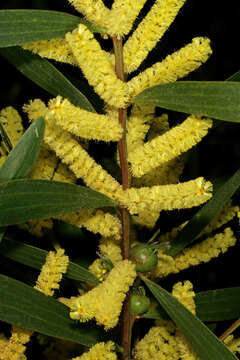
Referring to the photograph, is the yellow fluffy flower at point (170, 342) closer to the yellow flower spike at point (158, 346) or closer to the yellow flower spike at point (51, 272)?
the yellow flower spike at point (158, 346)

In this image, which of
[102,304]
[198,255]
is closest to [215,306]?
[198,255]

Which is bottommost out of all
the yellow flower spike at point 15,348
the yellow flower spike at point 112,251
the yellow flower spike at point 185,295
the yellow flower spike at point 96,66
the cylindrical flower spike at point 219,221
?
the yellow flower spike at point 15,348

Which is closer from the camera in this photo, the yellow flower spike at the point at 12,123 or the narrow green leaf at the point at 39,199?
the narrow green leaf at the point at 39,199

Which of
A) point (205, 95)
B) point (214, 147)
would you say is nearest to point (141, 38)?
point (205, 95)

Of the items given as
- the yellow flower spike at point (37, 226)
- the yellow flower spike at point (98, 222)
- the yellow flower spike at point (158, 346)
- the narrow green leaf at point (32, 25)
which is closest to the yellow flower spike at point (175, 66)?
the narrow green leaf at point (32, 25)

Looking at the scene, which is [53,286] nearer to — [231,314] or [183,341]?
[183,341]

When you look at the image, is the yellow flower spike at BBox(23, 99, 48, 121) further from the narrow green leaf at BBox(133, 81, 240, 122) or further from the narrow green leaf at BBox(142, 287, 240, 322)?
the narrow green leaf at BBox(142, 287, 240, 322)
